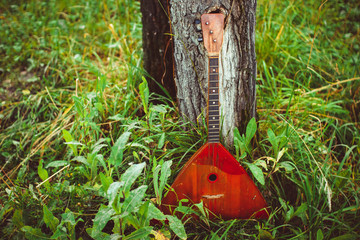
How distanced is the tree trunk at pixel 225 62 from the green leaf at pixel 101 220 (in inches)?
28.9

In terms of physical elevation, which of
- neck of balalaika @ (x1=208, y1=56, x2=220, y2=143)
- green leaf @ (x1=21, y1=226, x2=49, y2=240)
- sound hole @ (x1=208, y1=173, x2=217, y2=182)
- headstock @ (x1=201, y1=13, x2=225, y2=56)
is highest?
headstock @ (x1=201, y1=13, x2=225, y2=56)

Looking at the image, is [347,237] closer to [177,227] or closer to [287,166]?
[287,166]

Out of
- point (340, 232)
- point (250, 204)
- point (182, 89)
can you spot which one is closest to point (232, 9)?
point (182, 89)

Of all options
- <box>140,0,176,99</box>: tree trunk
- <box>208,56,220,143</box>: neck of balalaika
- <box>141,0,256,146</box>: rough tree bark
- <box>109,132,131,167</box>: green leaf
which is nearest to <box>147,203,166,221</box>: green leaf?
<box>109,132,131,167</box>: green leaf

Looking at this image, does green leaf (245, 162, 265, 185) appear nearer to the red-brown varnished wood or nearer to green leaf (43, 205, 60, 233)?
the red-brown varnished wood

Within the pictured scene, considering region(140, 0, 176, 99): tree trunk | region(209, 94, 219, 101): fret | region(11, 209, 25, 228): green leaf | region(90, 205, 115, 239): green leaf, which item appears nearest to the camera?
region(90, 205, 115, 239): green leaf

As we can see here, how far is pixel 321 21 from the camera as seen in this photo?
2877 mm

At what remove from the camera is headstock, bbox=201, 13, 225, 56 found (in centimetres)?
138

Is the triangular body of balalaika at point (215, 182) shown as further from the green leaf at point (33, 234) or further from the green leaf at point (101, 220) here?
the green leaf at point (33, 234)

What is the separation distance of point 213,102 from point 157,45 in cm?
72

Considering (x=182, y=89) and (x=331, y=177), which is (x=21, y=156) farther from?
(x=331, y=177)

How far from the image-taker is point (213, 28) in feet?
4.53

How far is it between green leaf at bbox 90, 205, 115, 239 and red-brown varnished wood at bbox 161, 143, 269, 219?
0.33 meters

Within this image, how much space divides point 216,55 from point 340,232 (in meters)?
1.21
